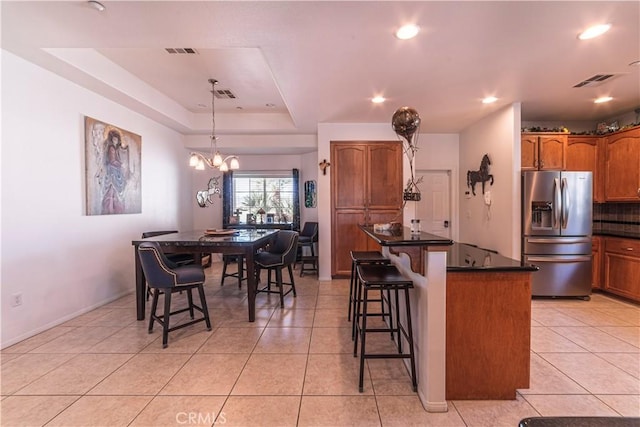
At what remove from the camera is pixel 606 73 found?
300 cm

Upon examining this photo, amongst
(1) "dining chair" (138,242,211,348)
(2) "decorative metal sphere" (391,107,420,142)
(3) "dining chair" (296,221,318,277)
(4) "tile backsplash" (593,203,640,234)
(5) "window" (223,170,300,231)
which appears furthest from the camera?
(5) "window" (223,170,300,231)

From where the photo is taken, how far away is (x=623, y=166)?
12.8 ft

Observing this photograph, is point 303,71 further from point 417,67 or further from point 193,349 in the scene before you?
point 193,349

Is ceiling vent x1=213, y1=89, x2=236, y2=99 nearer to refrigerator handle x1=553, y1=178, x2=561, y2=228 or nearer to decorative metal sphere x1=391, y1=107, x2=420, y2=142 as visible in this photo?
Answer: decorative metal sphere x1=391, y1=107, x2=420, y2=142

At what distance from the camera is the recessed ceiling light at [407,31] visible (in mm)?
2162

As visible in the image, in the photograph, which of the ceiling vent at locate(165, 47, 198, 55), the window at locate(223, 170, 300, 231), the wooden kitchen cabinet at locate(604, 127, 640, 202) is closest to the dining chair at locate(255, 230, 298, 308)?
the ceiling vent at locate(165, 47, 198, 55)

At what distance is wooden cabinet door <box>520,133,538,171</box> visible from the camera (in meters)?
4.05

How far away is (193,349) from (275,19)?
9.06 feet

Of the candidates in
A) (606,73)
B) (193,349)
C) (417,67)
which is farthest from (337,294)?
(606,73)

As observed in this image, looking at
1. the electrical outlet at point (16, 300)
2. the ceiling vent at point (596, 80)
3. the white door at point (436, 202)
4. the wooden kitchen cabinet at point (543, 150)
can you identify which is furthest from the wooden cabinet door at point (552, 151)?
the electrical outlet at point (16, 300)

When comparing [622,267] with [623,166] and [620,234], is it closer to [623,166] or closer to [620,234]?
[620,234]

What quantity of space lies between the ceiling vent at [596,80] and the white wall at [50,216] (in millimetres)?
5748

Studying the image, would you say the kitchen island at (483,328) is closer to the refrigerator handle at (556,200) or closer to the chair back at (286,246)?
the chair back at (286,246)

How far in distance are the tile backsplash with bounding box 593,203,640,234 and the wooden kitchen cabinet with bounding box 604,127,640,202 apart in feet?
1.05
